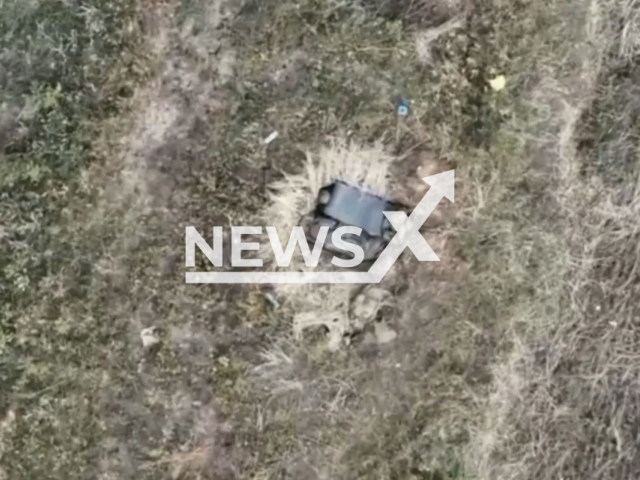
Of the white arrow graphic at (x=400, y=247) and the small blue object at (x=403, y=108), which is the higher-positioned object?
the small blue object at (x=403, y=108)

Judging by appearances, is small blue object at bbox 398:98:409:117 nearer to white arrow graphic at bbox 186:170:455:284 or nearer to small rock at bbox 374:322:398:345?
white arrow graphic at bbox 186:170:455:284

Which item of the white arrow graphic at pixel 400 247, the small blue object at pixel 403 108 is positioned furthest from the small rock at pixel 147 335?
the small blue object at pixel 403 108

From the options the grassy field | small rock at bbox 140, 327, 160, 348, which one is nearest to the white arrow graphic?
the grassy field

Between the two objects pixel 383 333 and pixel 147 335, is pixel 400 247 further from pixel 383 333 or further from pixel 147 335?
pixel 147 335

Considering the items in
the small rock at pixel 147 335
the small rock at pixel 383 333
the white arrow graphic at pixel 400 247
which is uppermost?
the white arrow graphic at pixel 400 247

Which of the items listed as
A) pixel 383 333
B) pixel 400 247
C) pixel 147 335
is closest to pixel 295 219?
pixel 400 247

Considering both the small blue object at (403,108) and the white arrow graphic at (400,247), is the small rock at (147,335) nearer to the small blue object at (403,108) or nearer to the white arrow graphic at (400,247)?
the white arrow graphic at (400,247)
